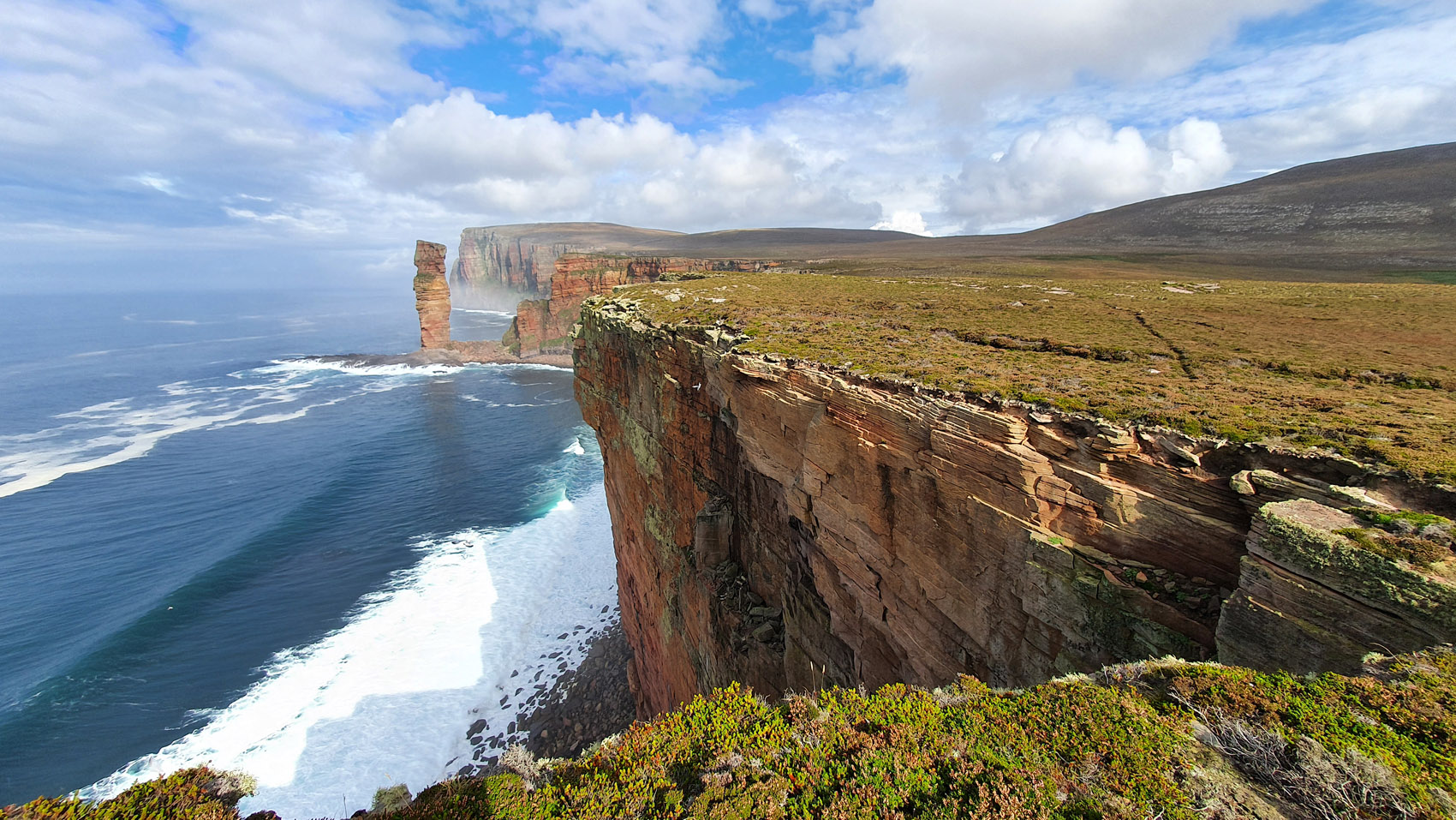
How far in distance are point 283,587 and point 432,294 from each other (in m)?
81.3

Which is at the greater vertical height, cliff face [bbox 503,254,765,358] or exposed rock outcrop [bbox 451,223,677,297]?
exposed rock outcrop [bbox 451,223,677,297]

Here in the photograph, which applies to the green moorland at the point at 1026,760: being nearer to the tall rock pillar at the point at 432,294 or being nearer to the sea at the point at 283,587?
the sea at the point at 283,587

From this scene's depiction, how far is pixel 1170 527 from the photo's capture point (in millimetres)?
8102

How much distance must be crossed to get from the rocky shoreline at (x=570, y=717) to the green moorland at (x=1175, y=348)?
1823 centimetres

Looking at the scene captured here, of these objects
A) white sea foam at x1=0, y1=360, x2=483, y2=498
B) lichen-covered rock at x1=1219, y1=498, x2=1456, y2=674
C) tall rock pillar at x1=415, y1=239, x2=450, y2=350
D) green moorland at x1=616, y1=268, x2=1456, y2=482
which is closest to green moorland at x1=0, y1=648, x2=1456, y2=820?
lichen-covered rock at x1=1219, y1=498, x2=1456, y2=674

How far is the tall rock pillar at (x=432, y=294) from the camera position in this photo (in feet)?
317

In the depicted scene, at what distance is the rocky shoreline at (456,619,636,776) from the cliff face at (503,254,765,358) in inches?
3046

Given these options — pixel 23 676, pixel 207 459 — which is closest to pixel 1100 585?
pixel 23 676

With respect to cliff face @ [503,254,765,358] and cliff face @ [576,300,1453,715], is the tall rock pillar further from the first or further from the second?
cliff face @ [576,300,1453,715]

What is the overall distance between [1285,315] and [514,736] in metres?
33.8

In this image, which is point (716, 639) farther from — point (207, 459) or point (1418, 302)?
point (207, 459)

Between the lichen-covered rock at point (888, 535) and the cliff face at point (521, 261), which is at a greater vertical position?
the cliff face at point (521, 261)

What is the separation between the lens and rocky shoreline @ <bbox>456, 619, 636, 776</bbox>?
862 inches

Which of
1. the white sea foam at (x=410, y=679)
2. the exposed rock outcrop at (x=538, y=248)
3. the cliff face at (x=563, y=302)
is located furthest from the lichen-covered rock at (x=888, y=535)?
the exposed rock outcrop at (x=538, y=248)
